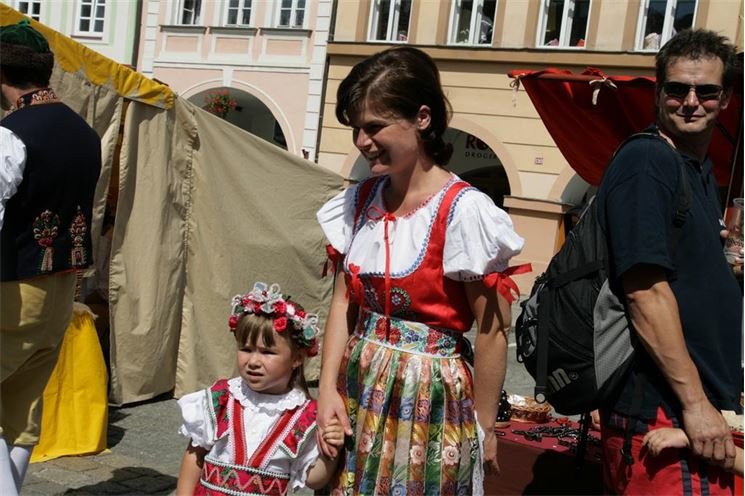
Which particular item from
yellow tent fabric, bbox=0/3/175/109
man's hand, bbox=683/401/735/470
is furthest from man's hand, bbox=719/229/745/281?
yellow tent fabric, bbox=0/3/175/109

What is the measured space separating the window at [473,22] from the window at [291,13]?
319 centimetres

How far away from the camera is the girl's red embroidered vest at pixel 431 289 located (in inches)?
85.7

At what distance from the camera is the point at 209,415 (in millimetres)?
2803

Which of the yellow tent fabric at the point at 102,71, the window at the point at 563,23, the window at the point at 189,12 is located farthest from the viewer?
the window at the point at 189,12

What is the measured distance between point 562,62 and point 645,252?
14.3 meters

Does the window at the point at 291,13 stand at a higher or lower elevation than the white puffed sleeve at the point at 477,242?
higher

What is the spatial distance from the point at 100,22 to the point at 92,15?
0.83 ft

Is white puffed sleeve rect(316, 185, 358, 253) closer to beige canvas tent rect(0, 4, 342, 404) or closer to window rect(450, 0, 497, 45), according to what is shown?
beige canvas tent rect(0, 4, 342, 404)

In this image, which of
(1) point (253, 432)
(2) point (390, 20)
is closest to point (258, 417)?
(1) point (253, 432)

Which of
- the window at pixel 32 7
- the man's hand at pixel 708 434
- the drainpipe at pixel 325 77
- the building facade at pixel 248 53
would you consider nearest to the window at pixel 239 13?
the building facade at pixel 248 53

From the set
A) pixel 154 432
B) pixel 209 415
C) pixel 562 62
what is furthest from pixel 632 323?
pixel 562 62

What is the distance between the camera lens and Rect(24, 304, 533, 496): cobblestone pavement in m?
4.18

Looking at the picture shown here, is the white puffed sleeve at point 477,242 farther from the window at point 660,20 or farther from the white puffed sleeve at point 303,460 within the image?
the window at point 660,20

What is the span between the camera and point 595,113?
4.71 m
